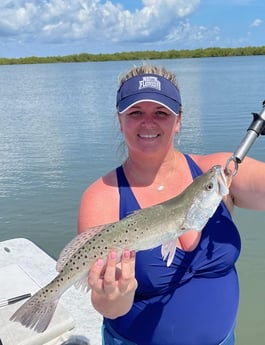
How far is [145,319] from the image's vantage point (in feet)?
8.80

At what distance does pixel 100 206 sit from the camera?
107 inches

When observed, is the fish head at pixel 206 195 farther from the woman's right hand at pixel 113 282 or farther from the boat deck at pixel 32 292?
the boat deck at pixel 32 292

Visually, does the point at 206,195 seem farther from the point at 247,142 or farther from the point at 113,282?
the point at 113,282

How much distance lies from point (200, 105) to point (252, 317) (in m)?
20.7

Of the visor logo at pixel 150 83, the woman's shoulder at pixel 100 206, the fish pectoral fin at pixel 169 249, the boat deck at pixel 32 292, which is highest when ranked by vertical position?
the visor logo at pixel 150 83

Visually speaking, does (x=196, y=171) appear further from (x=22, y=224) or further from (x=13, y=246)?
(x=22, y=224)

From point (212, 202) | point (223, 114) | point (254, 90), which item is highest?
point (254, 90)

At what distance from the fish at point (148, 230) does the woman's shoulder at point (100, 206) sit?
0.13 m

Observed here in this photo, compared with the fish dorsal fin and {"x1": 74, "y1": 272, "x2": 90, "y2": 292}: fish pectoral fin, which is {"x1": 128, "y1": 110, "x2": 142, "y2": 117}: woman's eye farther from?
{"x1": 74, "y1": 272, "x2": 90, "y2": 292}: fish pectoral fin

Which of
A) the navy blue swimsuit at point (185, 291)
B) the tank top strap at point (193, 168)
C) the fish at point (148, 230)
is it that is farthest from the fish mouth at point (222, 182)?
the tank top strap at point (193, 168)

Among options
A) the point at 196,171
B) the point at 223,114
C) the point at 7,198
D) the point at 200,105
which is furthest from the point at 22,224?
the point at 200,105

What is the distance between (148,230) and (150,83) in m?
0.85

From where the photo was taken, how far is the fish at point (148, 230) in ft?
7.95

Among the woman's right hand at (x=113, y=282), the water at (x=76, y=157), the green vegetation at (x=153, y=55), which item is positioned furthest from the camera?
the green vegetation at (x=153, y=55)
